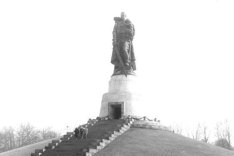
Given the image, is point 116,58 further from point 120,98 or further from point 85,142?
point 85,142

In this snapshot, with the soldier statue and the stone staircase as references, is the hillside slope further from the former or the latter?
the soldier statue

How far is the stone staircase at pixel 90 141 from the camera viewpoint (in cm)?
2116

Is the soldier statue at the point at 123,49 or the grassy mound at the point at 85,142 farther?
the soldier statue at the point at 123,49

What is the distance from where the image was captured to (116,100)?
30.8 m

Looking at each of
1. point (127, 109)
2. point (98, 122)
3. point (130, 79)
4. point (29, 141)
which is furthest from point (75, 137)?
point (29, 141)

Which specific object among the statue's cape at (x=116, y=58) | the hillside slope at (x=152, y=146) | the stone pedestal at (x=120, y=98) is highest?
the statue's cape at (x=116, y=58)


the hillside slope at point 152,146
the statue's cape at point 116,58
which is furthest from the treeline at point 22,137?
the hillside slope at point 152,146

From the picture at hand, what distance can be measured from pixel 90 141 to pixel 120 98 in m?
8.48

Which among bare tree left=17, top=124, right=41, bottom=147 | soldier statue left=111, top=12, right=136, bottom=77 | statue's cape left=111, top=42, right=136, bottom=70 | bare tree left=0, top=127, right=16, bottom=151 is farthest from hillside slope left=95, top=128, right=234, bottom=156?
bare tree left=0, top=127, right=16, bottom=151

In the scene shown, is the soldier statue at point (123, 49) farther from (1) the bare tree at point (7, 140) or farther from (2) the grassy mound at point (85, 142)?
(1) the bare tree at point (7, 140)

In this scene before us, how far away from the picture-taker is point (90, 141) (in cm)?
2280

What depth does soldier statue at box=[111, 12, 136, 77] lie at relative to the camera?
107 ft

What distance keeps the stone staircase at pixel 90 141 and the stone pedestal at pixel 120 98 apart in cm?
233

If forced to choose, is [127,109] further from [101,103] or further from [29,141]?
[29,141]
